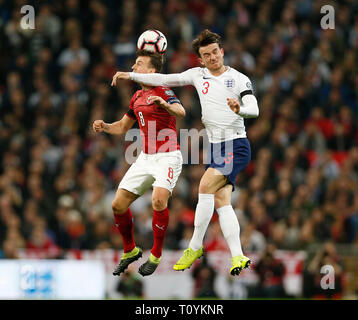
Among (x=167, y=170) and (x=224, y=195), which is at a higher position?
(x=167, y=170)

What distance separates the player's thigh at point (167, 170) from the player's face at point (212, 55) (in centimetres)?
113

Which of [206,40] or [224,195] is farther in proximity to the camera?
[224,195]

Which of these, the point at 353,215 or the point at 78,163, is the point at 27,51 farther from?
the point at 353,215

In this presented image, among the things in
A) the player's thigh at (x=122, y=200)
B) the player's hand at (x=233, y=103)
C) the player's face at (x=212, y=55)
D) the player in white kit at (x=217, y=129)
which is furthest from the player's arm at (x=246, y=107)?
the player's thigh at (x=122, y=200)

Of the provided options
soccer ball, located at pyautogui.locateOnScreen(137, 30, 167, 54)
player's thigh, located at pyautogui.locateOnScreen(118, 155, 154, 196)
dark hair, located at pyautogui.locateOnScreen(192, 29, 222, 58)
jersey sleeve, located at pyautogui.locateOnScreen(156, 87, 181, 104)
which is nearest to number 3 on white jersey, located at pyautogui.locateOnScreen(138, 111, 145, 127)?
jersey sleeve, located at pyautogui.locateOnScreen(156, 87, 181, 104)

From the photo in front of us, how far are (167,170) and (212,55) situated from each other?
1444 millimetres

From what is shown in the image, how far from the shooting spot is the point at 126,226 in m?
9.90

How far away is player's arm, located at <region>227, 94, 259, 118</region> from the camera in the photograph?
8.74 meters

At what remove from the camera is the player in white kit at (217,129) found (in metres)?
9.49

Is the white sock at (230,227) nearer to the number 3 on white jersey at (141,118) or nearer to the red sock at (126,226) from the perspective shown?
the red sock at (126,226)

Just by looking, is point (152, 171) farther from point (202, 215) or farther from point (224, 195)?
point (224, 195)

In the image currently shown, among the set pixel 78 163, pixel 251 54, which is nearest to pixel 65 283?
pixel 78 163

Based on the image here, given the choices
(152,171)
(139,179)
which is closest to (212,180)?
(152,171)
